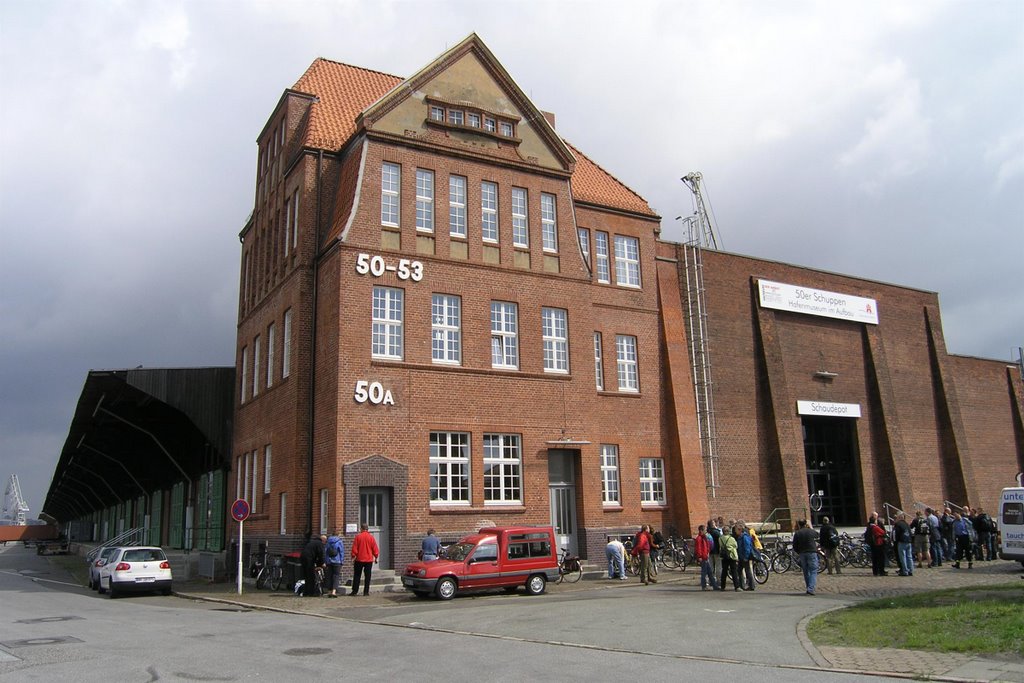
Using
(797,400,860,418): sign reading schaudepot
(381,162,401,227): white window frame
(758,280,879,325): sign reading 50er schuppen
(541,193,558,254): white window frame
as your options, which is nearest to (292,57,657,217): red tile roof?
(541,193,558,254): white window frame

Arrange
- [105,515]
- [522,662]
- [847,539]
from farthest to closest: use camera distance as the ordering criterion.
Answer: [105,515] < [847,539] < [522,662]

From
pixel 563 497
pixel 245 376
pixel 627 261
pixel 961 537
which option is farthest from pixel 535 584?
pixel 245 376

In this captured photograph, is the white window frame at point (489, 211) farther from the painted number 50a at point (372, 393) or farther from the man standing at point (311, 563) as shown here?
the man standing at point (311, 563)

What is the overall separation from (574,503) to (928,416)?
22.9m

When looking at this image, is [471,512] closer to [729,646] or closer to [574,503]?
[574,503]

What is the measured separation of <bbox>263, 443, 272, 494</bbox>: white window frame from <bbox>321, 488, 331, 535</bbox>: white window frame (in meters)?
4.52

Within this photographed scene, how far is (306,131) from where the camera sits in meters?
27.5

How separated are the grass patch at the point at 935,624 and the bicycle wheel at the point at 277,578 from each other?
49.6 feet

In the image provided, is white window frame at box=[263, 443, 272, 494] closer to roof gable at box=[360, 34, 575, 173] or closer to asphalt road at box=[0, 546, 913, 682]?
asphalt road at box=[0, 546, 913, 682]

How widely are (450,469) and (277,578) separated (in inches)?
226

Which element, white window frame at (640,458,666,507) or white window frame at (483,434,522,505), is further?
white window frame at (640,458,666,507)

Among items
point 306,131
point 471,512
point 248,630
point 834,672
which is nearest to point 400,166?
point 306,131

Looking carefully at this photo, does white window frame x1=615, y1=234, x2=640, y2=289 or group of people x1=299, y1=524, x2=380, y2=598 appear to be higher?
white window frame x1=615, y1=234, x2=640, y2=289

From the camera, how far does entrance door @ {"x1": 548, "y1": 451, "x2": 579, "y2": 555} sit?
26.6 m
